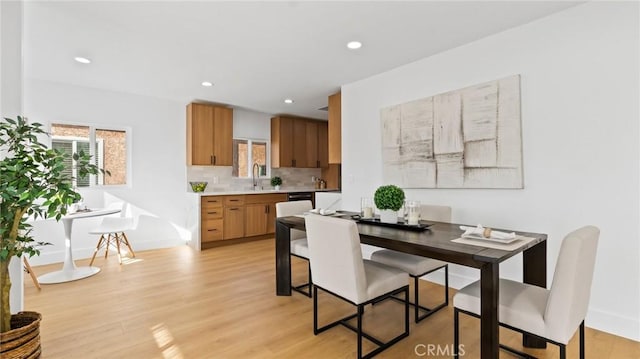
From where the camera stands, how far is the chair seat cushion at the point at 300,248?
2.82 metres

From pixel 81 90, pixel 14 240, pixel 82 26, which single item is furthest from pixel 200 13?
pixel 81 90

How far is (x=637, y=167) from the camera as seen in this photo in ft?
6.72

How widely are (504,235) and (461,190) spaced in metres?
1.25

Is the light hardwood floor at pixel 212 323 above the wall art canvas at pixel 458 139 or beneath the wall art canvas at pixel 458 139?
beneath

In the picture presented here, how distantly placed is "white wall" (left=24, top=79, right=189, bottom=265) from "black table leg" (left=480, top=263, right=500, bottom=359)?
4746mm

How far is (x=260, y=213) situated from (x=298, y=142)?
174 centimetres

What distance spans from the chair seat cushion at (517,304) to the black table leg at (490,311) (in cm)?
14

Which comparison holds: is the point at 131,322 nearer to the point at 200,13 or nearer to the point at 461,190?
the point at 200,13

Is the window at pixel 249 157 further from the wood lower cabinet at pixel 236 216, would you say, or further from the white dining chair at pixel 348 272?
the white dining chair at pixel 348 272

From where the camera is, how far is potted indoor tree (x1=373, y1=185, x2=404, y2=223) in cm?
232

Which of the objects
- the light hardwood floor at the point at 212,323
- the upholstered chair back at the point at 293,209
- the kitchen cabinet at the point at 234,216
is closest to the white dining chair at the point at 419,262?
the light hardwood floor at the point at 212,323

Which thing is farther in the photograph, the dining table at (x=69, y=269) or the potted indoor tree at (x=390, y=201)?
the dining table at (x=69, y=269)

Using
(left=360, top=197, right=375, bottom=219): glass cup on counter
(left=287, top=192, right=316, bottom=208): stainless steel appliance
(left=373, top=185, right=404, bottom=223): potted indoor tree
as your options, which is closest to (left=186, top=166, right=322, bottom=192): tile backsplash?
(left=287, top=192, right=316, bottom=208): stainless steel appliance

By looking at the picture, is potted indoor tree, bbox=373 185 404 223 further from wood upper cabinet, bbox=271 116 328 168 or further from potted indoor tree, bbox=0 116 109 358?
wood upper cabinet, bbox=271 116 328 168
